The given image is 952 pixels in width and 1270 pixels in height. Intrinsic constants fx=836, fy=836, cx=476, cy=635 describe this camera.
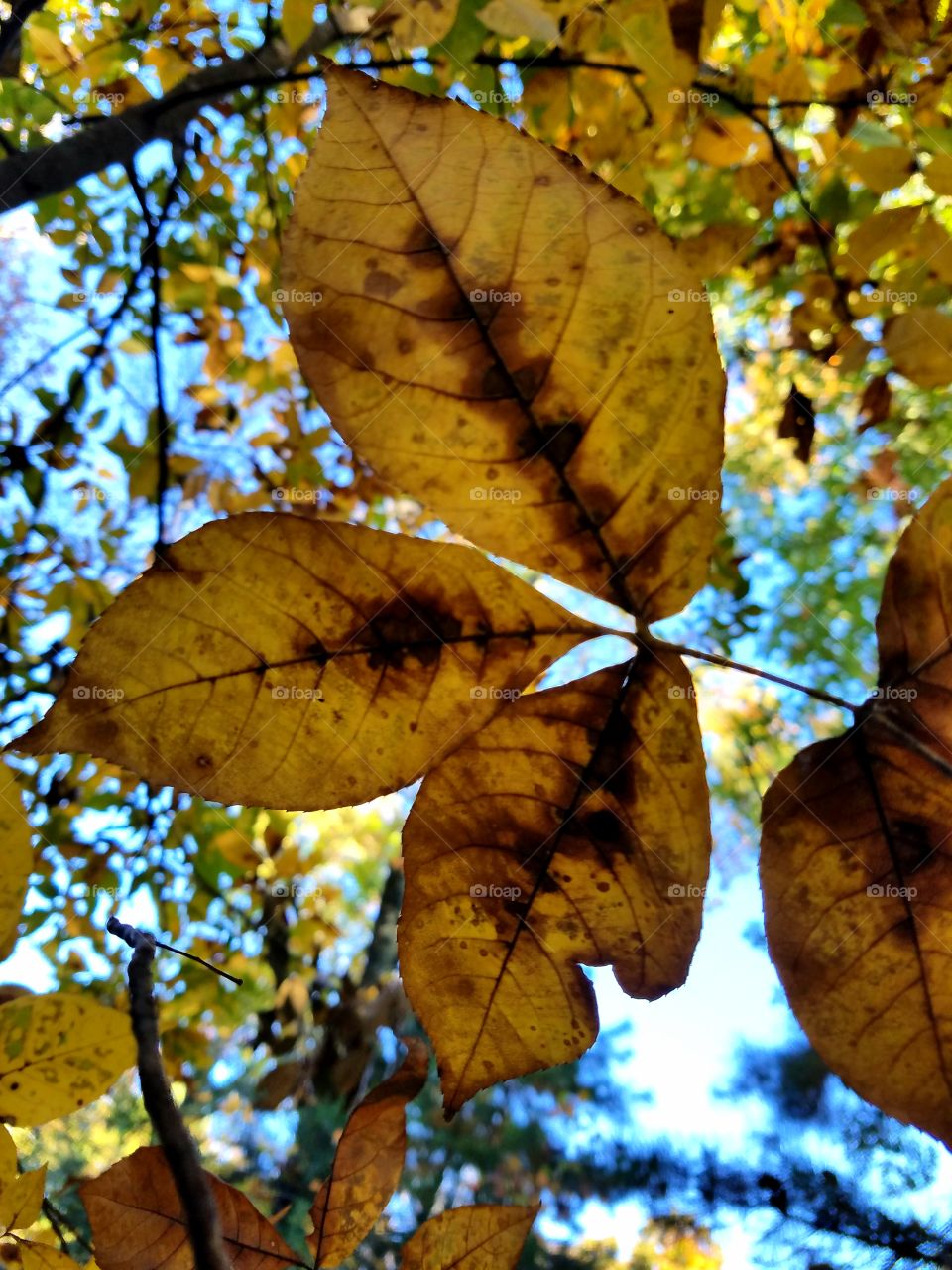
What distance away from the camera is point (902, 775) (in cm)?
54

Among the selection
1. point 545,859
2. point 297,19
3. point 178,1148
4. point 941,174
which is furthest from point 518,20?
point 178,1148

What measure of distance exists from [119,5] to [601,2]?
1357 millimetres

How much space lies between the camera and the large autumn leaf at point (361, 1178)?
73cm

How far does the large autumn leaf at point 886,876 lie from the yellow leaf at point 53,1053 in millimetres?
563

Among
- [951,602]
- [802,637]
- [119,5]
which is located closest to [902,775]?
[951,602]

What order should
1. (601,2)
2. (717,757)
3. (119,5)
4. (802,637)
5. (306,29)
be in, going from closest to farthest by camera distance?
1. (306,29)
2. (601,2)
3. (119,5)
4. (802,637)
5. (717,757)

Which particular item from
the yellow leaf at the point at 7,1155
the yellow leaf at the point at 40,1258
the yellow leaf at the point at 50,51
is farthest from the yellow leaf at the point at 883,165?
the yellow leaf at the point at 50,51

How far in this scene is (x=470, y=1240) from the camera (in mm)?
708

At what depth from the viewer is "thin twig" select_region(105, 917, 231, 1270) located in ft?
1.15

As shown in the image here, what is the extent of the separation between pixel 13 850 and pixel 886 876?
1.90ft

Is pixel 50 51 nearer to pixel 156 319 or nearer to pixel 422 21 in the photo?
pixel 156 319

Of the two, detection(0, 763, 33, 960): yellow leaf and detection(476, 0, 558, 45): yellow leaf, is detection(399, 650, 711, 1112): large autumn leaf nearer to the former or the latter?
detection(0, 763, 33, 960): yellow leaf

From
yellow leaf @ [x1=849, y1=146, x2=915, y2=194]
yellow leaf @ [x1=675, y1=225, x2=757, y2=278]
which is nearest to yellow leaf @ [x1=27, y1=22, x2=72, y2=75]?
yellow leaf @ [x1=675, y1=225, x2=757, y2=278]

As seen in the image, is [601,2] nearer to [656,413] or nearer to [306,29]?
[306,29]
